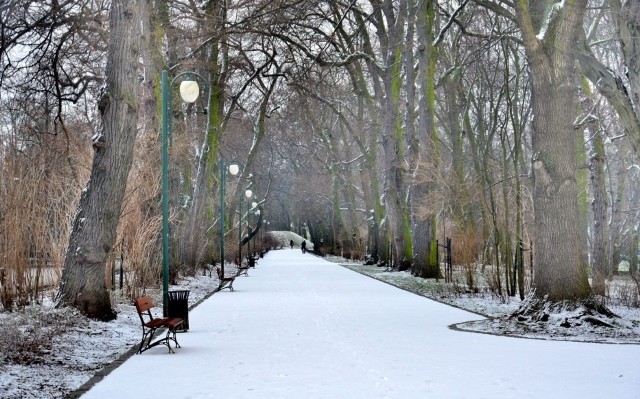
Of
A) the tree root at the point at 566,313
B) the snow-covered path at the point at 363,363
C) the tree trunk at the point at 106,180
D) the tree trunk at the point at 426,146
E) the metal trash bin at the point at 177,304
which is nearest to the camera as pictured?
the snow-covered path at the point at 363,363

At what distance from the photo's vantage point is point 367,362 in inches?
413

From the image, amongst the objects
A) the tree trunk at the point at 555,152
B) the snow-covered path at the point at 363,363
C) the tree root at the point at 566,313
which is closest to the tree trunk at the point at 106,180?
the snow-covered path at the point at 363,363

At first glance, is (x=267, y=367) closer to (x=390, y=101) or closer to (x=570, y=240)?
(x=570, y=240)

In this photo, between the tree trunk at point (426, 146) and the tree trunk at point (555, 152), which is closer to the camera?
the tree trunk at point (555, 152)

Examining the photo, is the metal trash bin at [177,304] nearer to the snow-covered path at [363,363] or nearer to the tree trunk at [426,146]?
the snow-covered path at [363,363]

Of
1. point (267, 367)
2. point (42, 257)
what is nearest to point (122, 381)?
point (267, 367)

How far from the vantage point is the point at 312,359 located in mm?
10773

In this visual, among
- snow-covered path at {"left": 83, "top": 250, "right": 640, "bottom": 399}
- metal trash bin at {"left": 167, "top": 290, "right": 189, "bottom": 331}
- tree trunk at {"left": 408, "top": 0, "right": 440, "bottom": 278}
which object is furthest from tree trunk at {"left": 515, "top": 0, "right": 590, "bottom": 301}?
tree trunk at {"left": 408, "top": 0, "right": 440, "bottom": 278}

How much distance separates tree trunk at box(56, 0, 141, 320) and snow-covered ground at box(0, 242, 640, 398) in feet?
1.93

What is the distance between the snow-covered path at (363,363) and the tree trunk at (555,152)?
7.27 ft

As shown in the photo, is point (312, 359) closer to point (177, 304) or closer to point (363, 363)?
point (363, 363)

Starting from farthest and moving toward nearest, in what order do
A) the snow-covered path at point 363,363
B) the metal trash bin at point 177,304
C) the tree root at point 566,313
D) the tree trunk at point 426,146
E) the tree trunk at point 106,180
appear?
the tree trunk at point 426,146 < the tree trunk at point 106,180 < the metal trash bin at point 177,304 < the tree root at point 566,313 < the snow-covered path at point 363,363

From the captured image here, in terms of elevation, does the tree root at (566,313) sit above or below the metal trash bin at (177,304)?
below

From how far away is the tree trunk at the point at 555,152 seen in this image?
15.0 m
